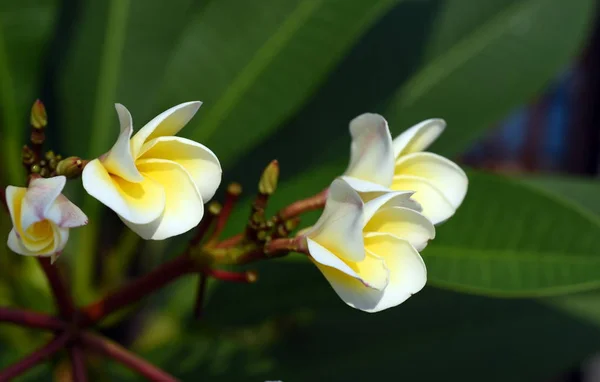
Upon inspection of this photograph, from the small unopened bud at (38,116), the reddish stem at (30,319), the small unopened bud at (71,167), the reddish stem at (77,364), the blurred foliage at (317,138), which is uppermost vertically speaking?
the blurred foliage at (317,138)

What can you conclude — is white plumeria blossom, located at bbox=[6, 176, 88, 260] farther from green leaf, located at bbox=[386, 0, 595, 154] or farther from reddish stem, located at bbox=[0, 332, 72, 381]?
green leaf, located at bbox=[386, 0, 595, 154]

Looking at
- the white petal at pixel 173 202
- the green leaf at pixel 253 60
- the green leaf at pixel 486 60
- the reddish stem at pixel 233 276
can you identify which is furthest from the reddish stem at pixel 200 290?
the green leaf at pixel 486 60

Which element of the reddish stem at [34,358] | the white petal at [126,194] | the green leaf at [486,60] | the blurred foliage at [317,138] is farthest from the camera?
the green leaf at [486,60]

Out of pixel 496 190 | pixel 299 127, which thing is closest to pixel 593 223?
pixel 496 190

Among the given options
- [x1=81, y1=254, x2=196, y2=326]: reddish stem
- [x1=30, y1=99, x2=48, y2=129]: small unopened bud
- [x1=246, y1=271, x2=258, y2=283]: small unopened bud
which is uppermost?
[x1=30, y1=99, x2=48, y2=129]: small unopened bud

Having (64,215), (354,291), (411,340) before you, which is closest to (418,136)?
(354,291)

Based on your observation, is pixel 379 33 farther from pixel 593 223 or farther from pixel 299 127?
pixel 593 223

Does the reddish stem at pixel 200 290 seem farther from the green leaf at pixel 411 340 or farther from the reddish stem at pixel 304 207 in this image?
the green leaf at pixel 411 340

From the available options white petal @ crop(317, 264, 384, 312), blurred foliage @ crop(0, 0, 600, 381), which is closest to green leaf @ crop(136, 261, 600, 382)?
blurred foliage @ crop(0, 0, 600, 381)
